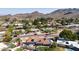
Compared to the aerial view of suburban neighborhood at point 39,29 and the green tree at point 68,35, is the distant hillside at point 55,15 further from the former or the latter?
the green tree at point 68,35

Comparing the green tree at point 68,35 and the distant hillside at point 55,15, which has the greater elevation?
the distant hillside at point 55,15

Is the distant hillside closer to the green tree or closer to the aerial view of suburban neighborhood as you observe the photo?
the aerial view of suburban neighborhood

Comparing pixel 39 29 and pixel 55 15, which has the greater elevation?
pixel 55 15

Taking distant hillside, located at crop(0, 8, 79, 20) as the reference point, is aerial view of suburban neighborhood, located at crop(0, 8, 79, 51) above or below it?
below

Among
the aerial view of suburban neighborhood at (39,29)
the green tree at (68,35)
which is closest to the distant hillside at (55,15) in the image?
the aerial view of suburban neighborhood at (39,29)

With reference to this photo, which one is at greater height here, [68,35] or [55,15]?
[55,15]

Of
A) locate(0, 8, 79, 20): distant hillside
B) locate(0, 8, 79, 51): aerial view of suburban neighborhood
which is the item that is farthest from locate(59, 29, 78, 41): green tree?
locate(0, 8, 79, 20): distant hillside
